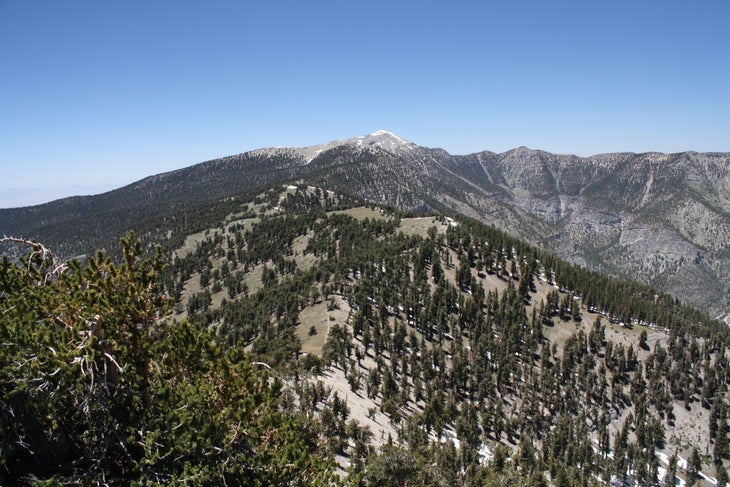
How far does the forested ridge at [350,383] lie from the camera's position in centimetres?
2031

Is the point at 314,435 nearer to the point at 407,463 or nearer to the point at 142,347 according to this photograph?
the point at 407,463

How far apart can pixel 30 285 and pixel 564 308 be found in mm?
202611

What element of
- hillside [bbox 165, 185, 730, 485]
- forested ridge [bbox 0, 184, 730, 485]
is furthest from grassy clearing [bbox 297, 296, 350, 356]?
forested ridge [bbox 0, 184, 730, 485]

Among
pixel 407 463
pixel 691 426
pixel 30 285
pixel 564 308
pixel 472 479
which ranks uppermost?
pixel 30 285

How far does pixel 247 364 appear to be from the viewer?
24.5 metres

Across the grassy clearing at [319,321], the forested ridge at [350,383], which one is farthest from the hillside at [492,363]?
the forested ridge at [350,383]

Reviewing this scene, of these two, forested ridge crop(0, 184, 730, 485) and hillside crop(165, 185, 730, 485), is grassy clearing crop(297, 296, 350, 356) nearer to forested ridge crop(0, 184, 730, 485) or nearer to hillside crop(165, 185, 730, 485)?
hillside crop(165, 185, 730, 485)

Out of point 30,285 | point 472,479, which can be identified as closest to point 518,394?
point 472,479

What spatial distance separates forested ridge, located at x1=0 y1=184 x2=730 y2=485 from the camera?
20.3 m

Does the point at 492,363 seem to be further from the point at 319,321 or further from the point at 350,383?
the point at 350,383

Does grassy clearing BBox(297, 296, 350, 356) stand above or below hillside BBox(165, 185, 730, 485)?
above

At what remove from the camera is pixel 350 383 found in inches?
3735

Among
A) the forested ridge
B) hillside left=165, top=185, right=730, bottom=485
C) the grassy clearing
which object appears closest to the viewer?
the forested ridge

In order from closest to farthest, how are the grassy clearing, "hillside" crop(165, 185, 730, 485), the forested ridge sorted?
the forested ridge
"hillside" crop(165, 185, 730, 485)
the grassy clearing
